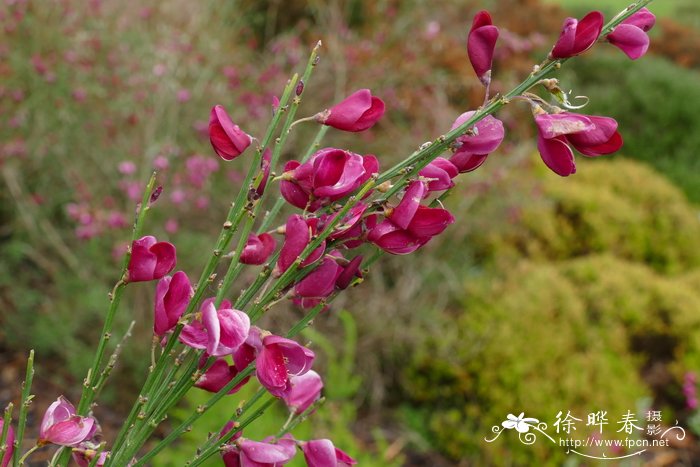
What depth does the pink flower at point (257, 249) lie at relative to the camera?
75cm

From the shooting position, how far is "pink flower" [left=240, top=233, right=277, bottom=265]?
2.45 ft

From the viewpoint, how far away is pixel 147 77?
3.98 metres

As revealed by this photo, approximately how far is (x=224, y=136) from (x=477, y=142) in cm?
→ 25

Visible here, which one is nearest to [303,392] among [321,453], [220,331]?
[321,453]

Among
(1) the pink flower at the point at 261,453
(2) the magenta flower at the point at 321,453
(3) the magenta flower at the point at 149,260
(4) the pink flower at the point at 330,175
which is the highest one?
(4) the pink flower at the point at 330,175

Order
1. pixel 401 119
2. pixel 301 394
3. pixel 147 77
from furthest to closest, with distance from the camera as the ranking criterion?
pixel 401 119 < pixel 147 77 < pixel 301 394

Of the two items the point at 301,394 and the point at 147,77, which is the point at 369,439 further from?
the point at 301,394

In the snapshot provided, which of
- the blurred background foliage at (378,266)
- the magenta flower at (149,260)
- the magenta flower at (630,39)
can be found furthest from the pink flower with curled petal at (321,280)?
the blurred background foliage at (378,266)

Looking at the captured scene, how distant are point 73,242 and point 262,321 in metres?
1.02

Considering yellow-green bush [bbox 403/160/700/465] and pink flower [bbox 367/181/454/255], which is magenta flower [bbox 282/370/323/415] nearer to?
pink flower [bbox 367/181/454/255]

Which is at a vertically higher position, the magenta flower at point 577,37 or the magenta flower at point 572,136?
the magenta flower at point 577,37

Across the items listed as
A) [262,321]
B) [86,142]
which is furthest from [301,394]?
[86,142]

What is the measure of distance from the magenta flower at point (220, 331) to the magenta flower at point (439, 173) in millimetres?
211

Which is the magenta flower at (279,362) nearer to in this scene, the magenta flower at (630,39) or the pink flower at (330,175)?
the pink flower at (330,175)
